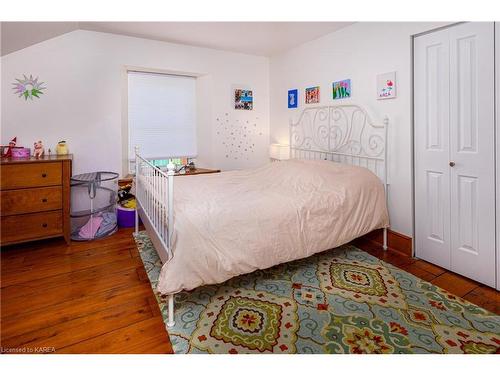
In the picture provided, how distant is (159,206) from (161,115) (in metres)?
2.40

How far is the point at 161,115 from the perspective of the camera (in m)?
4.07

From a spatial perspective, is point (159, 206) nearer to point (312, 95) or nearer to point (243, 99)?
point (312, 95)

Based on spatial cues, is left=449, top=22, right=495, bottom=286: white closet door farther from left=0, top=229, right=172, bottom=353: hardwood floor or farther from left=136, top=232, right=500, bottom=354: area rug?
left=0, top=229, right=172, bottom=353: hardwood floor

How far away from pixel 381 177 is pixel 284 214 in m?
1.35

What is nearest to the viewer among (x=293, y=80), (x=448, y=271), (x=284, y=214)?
(x=284, y=214)

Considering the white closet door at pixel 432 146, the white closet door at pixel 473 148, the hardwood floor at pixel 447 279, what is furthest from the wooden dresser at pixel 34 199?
the white closet door at pixel 473 148

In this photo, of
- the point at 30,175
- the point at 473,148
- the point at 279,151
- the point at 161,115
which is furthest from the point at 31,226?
the point at 473,148

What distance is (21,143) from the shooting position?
3.12 m

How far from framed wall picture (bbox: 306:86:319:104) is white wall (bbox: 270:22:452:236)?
0.06 metres

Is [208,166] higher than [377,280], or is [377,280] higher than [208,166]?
[208,166]

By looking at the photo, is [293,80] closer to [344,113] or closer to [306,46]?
[306,46]

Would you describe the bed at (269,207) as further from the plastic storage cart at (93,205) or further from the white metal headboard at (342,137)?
the plastic storage cart at (93,205)

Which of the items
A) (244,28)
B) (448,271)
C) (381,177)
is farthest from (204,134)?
(448,271)
